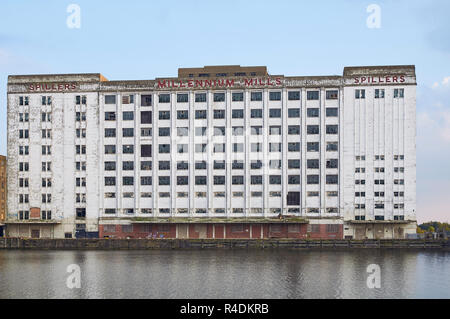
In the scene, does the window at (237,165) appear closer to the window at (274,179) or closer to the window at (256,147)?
the window at (256,147)

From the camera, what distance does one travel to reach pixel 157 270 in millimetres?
91062

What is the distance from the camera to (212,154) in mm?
147000

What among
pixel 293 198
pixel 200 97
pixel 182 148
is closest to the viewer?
pixel 293 198

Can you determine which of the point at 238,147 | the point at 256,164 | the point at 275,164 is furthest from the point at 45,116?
the point at 275,164

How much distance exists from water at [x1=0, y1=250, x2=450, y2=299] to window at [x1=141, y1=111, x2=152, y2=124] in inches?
1585

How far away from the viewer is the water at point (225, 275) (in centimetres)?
7162

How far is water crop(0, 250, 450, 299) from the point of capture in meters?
71.6

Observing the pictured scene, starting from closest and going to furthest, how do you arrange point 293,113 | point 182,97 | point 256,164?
point 256,164 → point 293,113 → point 182,97

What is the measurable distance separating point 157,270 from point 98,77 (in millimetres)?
74949

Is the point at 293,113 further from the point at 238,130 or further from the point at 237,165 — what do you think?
the point at 237,165

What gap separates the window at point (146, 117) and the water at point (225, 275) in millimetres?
40260

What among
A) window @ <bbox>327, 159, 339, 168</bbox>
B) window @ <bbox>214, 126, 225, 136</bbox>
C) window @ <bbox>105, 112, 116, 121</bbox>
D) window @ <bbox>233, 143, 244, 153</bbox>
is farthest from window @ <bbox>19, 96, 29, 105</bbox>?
window @ <bbox>327, 159, 339, 168</bbox>

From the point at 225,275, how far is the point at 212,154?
64276mm
